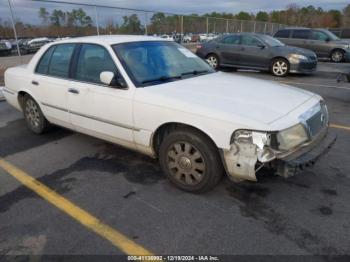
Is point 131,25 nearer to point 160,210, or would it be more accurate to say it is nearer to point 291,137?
point 160,210

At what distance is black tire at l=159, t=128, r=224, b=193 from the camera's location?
3.19 metres

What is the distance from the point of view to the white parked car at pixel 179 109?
295 cm

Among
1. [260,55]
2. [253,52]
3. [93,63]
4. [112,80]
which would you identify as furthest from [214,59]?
[112,80]

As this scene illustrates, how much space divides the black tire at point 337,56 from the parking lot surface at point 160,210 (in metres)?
12.6

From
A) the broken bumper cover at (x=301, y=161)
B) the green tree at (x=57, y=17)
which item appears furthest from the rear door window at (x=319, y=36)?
the broken bumper cover at (x=301, y=161)

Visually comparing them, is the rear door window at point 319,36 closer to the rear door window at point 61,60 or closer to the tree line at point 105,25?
the tree line at point 105,25

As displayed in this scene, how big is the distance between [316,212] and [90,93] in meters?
2.87

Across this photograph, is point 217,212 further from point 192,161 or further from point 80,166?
point 80,166

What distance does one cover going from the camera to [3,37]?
1270 centimetres

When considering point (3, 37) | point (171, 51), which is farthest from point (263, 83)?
point (3, 37)

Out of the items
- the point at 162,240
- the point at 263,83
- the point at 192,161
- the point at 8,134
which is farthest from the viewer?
the point at 8,134

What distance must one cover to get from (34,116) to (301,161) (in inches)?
166

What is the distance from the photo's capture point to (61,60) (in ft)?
15.2

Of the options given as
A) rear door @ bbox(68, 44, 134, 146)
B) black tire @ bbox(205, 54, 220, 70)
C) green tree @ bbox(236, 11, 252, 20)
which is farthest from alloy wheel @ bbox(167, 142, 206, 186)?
green tree @ bbox(236, 11, 252, 20)
